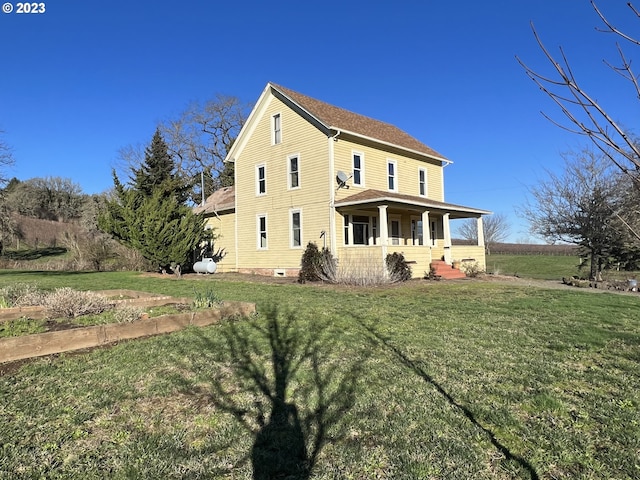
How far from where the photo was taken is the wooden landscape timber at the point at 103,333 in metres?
4.64

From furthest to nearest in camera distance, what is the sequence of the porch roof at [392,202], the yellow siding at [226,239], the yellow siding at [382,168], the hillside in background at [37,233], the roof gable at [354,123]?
the hillside in background at [37,233] < the yellow siding at [226,239] < the roof gable at [354,123] < the yellow siding at [382,168] < the porch roof at [392,202]

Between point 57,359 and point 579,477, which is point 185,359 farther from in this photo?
point 579,477

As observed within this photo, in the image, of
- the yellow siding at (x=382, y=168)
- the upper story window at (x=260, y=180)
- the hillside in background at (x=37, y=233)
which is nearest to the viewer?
the yellow siding at (x=382, y=168)

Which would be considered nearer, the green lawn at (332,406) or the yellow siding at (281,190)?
the green lawn at (332,406)

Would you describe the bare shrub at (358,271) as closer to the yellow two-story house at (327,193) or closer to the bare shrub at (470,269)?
the yellow two-story house at (327,193)

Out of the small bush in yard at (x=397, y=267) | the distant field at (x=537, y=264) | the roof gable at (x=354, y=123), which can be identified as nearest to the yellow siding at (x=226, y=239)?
the roof gable at (x=354, y=123)

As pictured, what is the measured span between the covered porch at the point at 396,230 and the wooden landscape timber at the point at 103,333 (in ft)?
30.1

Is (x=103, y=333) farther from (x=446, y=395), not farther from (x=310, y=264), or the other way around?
(x=310, y=264)

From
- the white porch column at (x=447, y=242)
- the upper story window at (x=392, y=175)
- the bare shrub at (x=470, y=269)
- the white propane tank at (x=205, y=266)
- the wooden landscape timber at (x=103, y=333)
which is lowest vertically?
the wooden landscape timber at (x=103, y=333)

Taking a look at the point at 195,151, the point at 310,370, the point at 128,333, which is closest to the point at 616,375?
the point at 310,370

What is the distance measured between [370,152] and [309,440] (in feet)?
55.9

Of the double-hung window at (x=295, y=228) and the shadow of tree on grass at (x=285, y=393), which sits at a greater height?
the double-hung window at (x=295, y=228)

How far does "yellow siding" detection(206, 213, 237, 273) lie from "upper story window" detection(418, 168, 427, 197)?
10.1 m

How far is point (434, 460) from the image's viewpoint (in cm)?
258
